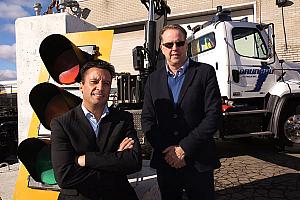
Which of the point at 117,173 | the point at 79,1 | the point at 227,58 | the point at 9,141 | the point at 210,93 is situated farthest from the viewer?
the point at 79,1

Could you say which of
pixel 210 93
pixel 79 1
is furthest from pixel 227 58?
pixel 79 1

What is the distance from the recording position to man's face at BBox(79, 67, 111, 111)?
75.8 inches

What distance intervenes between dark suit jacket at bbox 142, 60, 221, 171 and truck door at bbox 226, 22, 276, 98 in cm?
420

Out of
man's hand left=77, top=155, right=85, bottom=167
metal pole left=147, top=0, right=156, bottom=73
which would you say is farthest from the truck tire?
man's hand left=77, top=155, right=85, bottom=167

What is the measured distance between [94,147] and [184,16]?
1097 cm

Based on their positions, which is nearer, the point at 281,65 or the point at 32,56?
the point at 32,56

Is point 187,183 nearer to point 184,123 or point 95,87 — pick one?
point 184,123

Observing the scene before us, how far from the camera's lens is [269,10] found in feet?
35.2

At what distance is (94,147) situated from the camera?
1.91 meters

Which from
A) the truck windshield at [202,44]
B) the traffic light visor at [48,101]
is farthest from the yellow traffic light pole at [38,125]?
the truck windshield at [202,44]

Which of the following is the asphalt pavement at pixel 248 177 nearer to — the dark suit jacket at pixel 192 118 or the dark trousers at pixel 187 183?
the dark trousers at pixel 187 183

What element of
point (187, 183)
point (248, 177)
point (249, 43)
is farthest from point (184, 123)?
point (249, 43)

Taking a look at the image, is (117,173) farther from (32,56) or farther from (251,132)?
(251,132)

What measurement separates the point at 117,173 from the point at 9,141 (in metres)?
6.96
